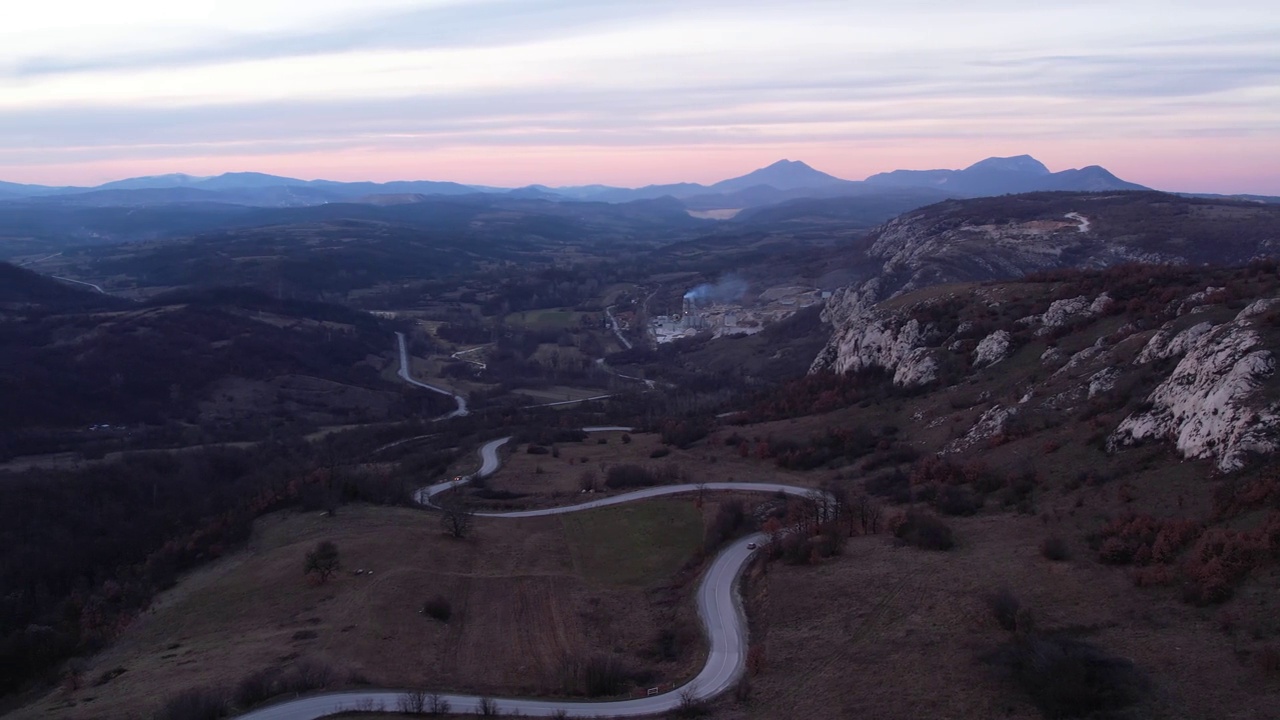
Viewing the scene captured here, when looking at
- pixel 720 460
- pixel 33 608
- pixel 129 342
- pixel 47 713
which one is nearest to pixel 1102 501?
pixel 720 460

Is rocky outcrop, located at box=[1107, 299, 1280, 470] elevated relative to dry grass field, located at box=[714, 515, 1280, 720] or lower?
elevated

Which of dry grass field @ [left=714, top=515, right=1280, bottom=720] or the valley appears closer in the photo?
dry grass field @ [left=714, top=515, right=1280, bottom=720]

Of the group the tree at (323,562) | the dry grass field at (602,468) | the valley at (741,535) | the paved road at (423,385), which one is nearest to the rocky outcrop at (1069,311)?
the valley at (741,535)

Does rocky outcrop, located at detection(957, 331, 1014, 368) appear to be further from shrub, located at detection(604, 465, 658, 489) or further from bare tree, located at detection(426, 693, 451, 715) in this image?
bare tree, located at detection(426, 693, 451, 715)

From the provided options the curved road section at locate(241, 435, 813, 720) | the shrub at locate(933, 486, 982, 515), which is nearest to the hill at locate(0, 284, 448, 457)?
the curved road section at locate(241, 435, 813, 720)

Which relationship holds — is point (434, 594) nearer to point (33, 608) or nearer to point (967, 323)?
point (33, 608)

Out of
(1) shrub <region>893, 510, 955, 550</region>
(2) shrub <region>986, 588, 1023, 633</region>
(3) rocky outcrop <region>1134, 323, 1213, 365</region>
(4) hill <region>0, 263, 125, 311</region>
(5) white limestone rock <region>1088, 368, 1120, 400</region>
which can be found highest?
(3) rocky outcrop <region>1134, 323, 1213, 365</region>

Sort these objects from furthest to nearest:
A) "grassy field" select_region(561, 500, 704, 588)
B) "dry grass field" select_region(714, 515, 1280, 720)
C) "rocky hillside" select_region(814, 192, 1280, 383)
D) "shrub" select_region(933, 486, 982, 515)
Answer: "rocky hillside" select_region(814, 192, 1280, 383), "grassy field" select_region(561, 500, 704, 588), "shrub" select_region(933, 486, 982, 515), "dry grass field" select_region(714, 515, 1280, 720)
